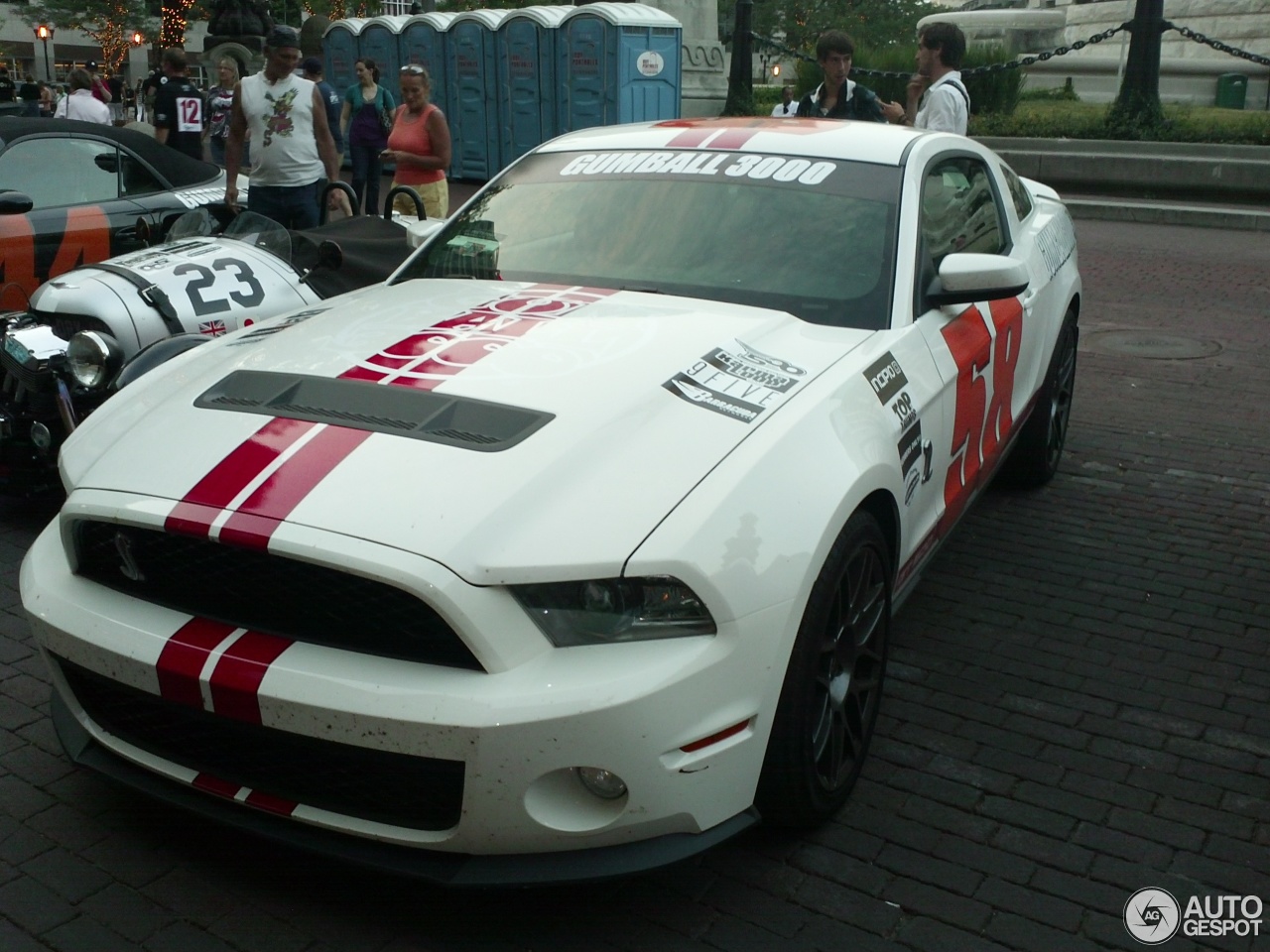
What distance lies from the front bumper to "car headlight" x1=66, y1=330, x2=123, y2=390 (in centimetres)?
247

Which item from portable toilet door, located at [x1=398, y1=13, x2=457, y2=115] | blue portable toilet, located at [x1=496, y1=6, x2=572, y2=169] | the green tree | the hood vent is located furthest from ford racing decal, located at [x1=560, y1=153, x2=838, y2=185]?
the green tree

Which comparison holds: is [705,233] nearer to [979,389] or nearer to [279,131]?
[979,389]

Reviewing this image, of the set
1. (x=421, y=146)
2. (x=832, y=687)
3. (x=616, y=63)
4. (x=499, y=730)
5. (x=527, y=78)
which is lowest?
(x=832, y=687)

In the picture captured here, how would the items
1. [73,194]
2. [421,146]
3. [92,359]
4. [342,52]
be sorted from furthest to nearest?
[342,52]
[421,146]
[73,194]
[92,359]

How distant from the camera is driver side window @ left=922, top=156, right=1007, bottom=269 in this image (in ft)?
13.6

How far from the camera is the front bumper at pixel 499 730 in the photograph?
2385 millimetres

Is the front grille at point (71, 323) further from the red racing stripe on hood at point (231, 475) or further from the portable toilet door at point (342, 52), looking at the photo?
the portable toilet door at point (342, 52)

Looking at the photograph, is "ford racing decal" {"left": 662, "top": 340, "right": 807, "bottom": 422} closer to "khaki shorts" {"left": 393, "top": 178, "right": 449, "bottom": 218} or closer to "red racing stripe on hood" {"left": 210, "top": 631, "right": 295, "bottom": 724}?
"red racing stripe on hood" {"left": 210, "top": 631, "right": 295, "bottom": 724}

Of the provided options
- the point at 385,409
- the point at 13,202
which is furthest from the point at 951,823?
the point at 13,202

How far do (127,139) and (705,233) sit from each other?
17.1ft

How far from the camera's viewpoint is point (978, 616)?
14.7ft

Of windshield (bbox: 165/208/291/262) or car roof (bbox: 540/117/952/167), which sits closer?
car roof (bbox: 540/117/952/167)

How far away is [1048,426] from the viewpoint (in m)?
5.61

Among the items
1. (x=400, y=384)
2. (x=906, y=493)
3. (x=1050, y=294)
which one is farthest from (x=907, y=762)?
(x=1050, y=294)
